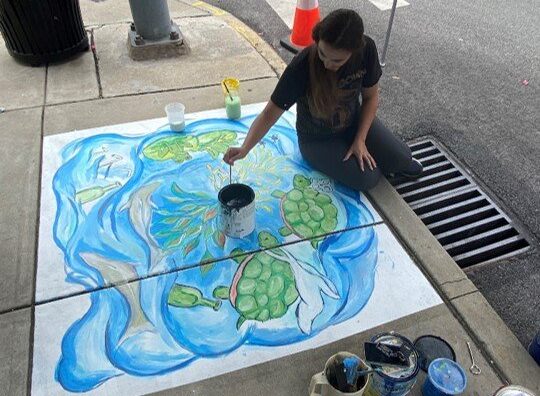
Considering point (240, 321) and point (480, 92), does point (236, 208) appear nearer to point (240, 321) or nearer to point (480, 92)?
point (240, 321)

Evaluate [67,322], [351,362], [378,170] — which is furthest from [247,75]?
[351,362]

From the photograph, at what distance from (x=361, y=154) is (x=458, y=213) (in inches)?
27.3

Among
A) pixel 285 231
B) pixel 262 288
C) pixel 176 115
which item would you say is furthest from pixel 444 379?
pixel 176 115

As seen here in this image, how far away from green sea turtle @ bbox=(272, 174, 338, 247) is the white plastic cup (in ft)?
3.00

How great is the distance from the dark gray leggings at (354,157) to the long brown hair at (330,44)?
0.75 feet

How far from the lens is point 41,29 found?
3.65 meters

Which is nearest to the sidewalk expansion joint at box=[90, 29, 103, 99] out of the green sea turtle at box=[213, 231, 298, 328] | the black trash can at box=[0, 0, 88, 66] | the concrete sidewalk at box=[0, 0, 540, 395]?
the concrete sidewalk at box=[0, 0, 540, 395]

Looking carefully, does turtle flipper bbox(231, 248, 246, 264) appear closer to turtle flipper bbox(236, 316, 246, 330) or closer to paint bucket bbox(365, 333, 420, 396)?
turtle flipper bbox(236, 316, 246, 330)

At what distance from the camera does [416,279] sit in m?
2.27

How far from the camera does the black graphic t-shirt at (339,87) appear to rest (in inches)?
92.8

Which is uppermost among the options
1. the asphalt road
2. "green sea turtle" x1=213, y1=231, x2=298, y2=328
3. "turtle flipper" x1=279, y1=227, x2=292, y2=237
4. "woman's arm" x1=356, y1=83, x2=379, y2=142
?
"woman's arm" x1=356, y1=83, x2=379, y2=142

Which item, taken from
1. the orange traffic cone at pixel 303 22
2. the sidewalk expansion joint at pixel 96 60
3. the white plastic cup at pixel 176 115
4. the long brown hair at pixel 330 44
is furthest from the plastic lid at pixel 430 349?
the orange traffic cone at pixel 303 22

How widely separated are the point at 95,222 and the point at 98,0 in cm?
351

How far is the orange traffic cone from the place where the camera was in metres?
4.10
